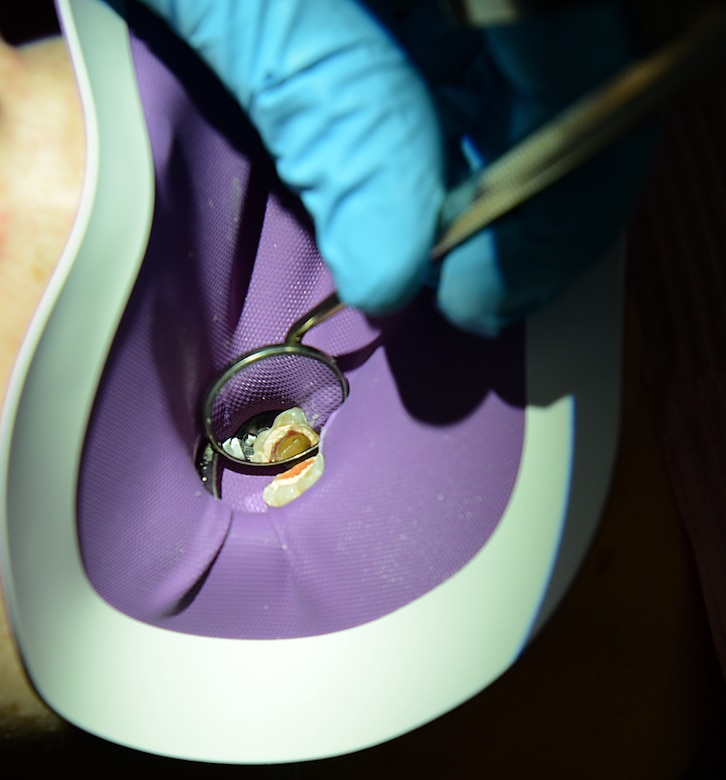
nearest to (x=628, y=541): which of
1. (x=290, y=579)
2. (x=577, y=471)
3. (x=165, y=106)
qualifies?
(x=577, y=471)

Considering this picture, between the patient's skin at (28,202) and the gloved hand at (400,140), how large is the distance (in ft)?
0.51

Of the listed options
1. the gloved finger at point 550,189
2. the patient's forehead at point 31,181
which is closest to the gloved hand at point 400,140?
the gloved finger at point 550,189

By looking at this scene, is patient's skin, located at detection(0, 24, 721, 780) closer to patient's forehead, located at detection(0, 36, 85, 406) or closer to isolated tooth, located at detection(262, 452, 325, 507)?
patient's forehead, located at detection(0, 36, 85, 406)

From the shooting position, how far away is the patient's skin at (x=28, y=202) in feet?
1.69

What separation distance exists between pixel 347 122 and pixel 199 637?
39 cm

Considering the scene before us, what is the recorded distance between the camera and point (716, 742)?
73 centimetres

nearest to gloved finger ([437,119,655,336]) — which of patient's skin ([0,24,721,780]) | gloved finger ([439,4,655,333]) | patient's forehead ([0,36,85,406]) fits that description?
gloved finger ([439,4,655,333])

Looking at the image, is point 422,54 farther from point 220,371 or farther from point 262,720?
point 262,720

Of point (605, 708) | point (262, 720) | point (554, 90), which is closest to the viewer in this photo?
point (554, 90)

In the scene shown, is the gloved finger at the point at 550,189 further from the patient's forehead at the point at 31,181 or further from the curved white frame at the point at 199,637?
the patient's forehead at the point at 31,181

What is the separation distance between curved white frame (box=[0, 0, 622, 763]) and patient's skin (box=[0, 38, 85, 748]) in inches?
4.0

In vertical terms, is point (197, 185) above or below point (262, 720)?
above

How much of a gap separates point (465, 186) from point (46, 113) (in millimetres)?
387

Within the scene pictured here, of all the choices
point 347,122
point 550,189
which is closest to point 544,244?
point 550,189
